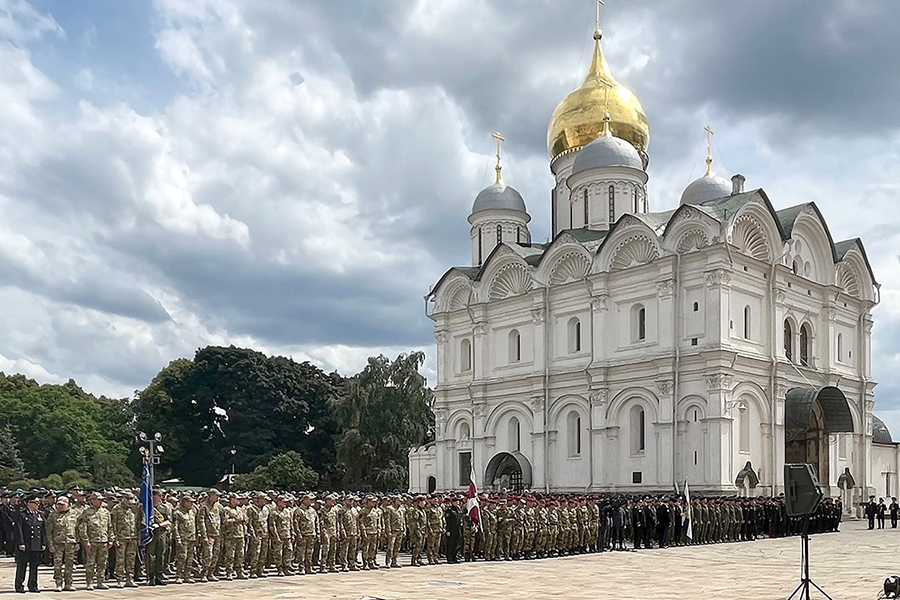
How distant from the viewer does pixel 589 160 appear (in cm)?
4094

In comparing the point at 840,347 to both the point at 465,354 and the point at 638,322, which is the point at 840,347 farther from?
the point at 465,354

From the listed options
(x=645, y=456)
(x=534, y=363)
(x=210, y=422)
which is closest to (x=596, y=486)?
(x=645, y=456)

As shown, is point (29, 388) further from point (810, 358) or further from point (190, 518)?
point (190, 518)

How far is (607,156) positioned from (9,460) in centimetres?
3629

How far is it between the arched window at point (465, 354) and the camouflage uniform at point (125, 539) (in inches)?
1111

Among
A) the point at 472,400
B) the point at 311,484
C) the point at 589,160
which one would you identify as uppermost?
the point at 589,160

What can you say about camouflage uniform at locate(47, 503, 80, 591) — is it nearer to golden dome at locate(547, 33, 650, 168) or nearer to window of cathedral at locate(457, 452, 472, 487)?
window of cathedral at locate(457, 452, 472, 487)

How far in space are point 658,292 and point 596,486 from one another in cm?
712

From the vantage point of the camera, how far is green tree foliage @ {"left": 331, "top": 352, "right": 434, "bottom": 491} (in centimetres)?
4888

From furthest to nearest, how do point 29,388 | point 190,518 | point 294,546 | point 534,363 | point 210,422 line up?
point 29,388 → point 210,422 → point 534,363 → point 294,546 → point 190,518

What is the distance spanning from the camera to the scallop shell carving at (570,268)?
1453 inches


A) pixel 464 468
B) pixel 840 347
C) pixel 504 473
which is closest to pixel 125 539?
pixel 504 473

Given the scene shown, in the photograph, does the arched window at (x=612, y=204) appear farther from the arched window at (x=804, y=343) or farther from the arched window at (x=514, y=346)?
the arched window at (x=804, y=343)

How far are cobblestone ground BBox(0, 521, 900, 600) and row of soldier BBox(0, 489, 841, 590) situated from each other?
0.51 meters
